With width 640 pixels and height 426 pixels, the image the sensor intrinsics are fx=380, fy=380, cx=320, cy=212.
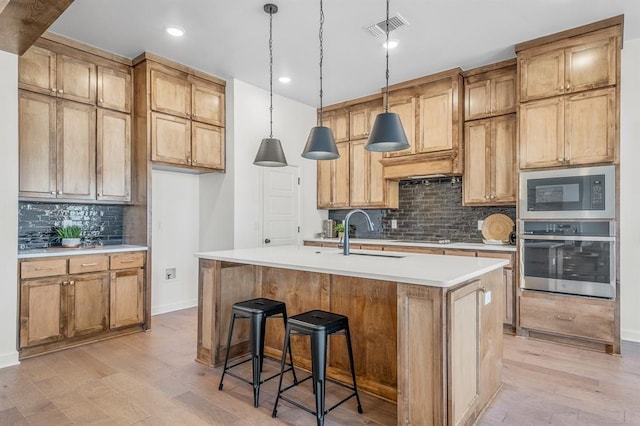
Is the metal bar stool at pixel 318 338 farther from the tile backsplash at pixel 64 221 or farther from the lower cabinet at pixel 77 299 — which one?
the tile backsplash at pixel 64 221

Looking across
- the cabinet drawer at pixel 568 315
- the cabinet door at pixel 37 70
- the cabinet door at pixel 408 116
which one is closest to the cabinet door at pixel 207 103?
the cabinet door at pixel 37 70

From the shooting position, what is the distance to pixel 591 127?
359cm

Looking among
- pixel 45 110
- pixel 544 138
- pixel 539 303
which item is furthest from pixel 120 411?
pixel 544 138

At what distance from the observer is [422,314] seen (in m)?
2.01

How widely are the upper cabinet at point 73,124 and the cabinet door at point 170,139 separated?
1.12 feet

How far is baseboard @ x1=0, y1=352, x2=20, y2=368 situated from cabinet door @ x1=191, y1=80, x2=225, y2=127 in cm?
291

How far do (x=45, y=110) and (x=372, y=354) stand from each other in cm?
374

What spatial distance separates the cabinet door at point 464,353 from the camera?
6.50 ft

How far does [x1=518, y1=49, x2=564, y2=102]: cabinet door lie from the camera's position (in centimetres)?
377

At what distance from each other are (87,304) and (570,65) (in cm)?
525

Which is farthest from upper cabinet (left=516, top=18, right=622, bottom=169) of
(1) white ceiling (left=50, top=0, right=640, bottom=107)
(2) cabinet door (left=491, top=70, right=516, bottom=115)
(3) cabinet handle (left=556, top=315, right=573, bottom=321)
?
(3) cabinet handle (left=556, top=315, right=573, bottom=321)

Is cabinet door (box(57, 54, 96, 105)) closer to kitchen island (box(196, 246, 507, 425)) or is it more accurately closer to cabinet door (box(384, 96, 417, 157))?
kitchen island (box(196, 246, 507, 425))

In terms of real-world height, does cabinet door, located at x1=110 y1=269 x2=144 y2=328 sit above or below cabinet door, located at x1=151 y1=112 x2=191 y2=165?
below

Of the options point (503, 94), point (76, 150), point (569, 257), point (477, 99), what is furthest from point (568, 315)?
point (76, 150)
